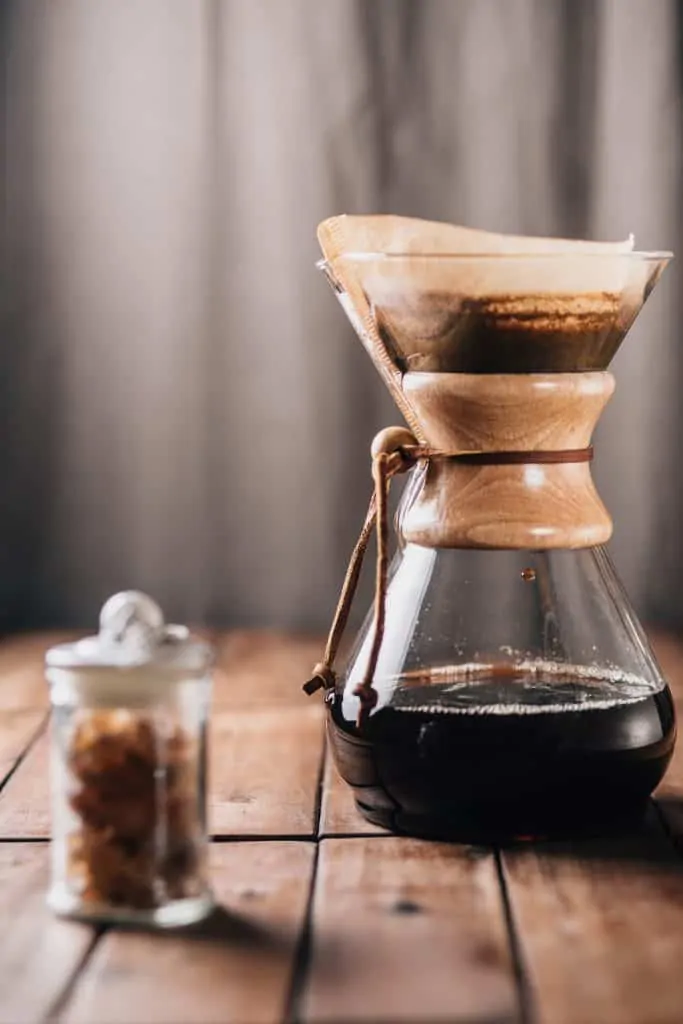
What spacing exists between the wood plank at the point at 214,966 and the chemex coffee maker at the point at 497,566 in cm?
9

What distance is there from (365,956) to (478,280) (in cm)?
32

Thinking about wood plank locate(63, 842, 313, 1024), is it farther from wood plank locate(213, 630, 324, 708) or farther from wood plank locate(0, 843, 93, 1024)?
wood plank locate(213, 630, 324, 708)

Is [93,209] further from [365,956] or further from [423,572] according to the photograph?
[365,956]

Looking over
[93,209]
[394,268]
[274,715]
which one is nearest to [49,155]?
[93,209]

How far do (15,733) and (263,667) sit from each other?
0.32 metres

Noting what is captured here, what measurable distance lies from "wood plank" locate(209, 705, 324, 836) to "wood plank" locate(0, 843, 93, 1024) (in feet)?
0.38

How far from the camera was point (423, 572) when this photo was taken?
2.73 feet

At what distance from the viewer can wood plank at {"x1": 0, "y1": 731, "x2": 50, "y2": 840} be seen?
2.85ft

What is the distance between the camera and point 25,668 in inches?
54.9

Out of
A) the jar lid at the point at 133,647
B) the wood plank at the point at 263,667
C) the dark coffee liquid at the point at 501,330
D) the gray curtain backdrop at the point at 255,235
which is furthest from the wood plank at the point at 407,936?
the gray curtain backdrop at the point at 255,235

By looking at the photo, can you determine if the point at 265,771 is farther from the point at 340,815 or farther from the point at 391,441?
the point at 391,441

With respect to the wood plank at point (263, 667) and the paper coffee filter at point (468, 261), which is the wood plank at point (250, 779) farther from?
the paper coffee filter at point (468, 261)

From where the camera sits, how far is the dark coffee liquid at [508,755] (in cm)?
78

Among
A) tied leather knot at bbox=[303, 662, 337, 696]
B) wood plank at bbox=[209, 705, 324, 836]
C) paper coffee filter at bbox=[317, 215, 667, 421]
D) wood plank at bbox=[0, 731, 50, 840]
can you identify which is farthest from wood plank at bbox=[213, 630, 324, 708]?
paper coffee filter at bbox=[317, 215, 667, 421]
